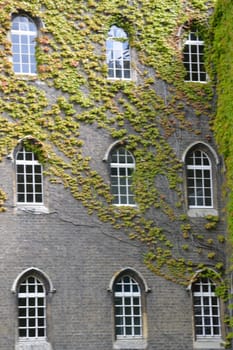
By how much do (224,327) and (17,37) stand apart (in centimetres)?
1044

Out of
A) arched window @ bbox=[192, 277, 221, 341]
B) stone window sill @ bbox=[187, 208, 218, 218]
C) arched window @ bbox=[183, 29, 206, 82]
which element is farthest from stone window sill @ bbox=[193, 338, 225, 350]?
arched window @ bbox=[183, 29, 206, 82]

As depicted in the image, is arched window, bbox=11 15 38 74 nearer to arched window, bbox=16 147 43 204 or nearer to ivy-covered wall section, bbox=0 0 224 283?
ivy-covered wall section, bbox=0 0 224 283

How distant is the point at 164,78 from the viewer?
30.2m

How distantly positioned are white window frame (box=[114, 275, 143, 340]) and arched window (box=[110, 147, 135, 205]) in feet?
7.58

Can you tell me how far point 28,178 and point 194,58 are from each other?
22.0 feet

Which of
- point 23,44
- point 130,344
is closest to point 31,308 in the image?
point 130,344

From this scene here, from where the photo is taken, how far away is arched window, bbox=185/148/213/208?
2992cm

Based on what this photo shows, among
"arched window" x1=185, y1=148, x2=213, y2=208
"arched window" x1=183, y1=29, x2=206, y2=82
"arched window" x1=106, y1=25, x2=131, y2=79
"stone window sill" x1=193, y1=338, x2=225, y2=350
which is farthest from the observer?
"arched window" x1=183, y1=29, x2=206, y2=82

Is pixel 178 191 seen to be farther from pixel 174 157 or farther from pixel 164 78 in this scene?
pixel 164 78

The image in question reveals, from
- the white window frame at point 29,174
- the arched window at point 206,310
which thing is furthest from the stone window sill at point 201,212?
the white window frame at point 29,174

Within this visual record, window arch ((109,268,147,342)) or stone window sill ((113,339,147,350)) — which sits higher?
window arch ((109,268,147,342))

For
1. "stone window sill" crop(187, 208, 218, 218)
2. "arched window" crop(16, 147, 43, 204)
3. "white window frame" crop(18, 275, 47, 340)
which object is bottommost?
"white window frame" crop(18, 275, 47, 340)

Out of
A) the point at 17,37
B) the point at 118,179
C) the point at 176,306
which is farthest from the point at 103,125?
the point at 176,306

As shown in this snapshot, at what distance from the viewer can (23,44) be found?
29312 mm
